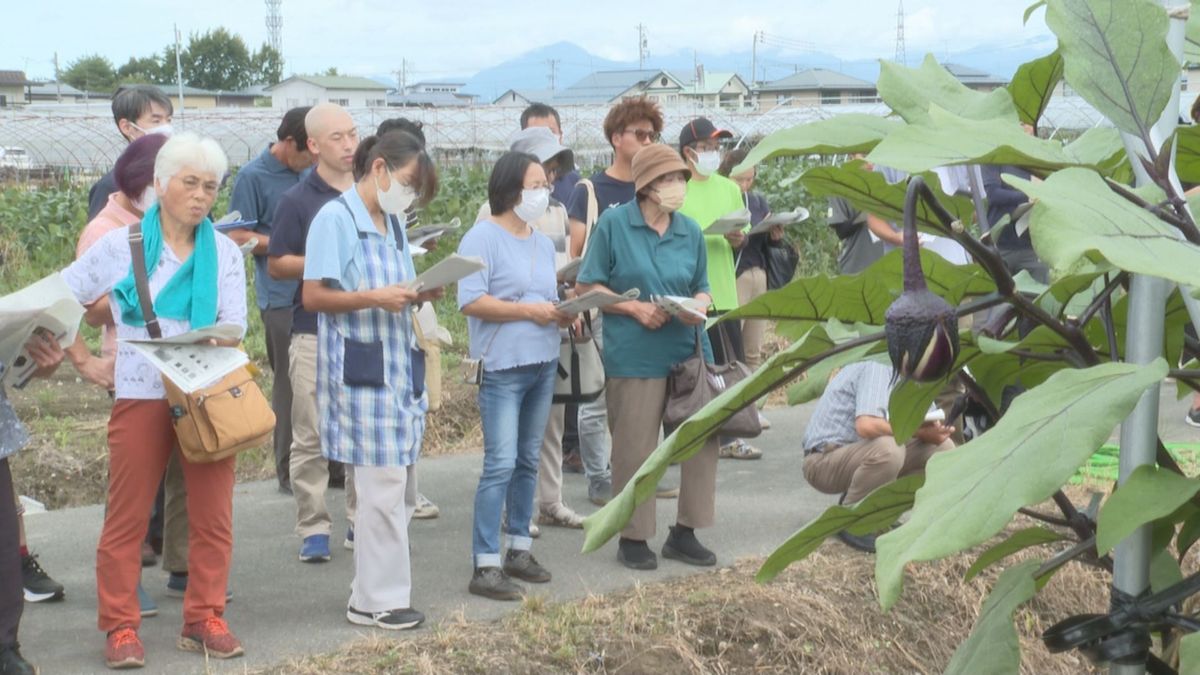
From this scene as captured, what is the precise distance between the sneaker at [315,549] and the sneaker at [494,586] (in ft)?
2.58

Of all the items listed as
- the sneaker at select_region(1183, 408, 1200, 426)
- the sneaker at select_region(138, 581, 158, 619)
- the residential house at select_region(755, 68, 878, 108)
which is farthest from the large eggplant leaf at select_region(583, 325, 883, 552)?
the residential house at select_region(755, 68, 878, 108)

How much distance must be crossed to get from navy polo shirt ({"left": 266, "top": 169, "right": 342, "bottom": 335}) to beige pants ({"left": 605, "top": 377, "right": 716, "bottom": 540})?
1.42m

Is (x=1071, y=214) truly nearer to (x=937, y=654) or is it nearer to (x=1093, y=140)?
(x=1093, y=140)

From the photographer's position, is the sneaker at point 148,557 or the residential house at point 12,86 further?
the residential house at point 12,86

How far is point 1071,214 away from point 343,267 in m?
4.86

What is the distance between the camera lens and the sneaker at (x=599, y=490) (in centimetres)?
754

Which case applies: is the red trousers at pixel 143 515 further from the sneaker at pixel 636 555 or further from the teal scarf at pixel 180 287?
the sneaker at pixel 636 555

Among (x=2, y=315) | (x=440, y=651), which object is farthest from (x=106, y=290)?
(x=440, y=651)

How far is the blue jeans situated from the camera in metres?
5.98

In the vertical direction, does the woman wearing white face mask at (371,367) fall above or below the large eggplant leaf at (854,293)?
below

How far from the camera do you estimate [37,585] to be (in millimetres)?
5793

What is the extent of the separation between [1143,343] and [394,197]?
15.5ft

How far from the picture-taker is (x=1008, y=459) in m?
0.90

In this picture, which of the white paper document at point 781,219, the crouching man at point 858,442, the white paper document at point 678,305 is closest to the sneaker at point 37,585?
the white paper document at point 678,305
